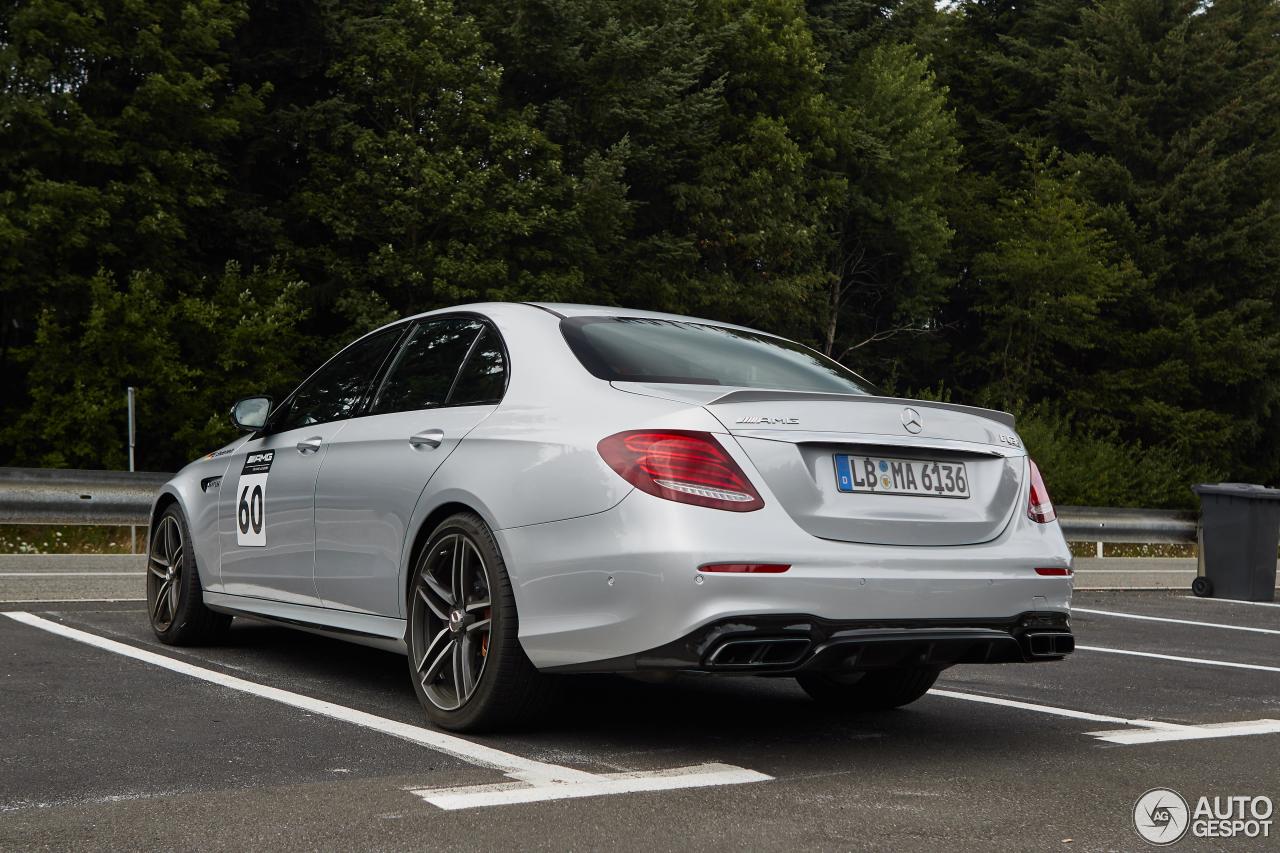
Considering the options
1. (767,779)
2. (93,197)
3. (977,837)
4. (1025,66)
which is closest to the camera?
(977,837)

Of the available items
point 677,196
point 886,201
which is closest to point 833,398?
point 677,196

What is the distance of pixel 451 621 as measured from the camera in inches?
195

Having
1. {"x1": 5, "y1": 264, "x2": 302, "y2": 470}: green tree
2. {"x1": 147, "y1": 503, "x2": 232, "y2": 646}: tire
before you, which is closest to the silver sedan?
{"x1": 147, "y1": 503, "x2": 232, "y2": 646}: tire

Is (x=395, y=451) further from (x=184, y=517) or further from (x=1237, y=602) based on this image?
(x=1237, y=602)

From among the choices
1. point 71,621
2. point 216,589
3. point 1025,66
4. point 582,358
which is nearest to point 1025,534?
point 582,358

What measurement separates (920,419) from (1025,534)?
1.87 feet

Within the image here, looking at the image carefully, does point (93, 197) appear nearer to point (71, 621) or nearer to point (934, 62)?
point (71, 621)

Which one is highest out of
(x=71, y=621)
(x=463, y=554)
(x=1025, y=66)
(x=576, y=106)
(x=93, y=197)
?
(x=1025, y=66)

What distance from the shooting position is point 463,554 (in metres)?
4.88

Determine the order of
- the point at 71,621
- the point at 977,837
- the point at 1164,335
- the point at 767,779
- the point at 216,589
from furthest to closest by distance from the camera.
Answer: the point at 1164,335 < the point at 71,621 < the point at 216,589 < the point at 767,779 < the point at 977,837

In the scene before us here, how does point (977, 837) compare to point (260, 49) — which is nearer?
point (977, 837)

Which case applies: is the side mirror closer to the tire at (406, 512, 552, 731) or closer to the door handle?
the door handle

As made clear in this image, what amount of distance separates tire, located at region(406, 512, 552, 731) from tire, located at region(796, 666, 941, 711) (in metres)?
1.50

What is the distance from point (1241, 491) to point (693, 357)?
9.44m
